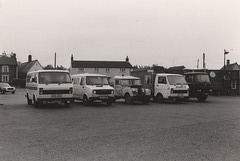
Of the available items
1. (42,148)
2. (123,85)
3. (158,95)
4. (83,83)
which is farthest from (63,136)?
(158,95)

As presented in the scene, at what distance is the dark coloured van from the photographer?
24.1 m

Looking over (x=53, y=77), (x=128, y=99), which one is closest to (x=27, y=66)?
(x=128, y=99)

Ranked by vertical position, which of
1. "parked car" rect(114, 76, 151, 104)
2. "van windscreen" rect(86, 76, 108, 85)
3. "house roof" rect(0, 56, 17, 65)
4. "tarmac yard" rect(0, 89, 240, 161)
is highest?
"house roof" rect(0, 56, 17, 65)

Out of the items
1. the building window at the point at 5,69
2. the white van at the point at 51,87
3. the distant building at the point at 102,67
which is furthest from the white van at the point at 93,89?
the building window at the point at 5,69

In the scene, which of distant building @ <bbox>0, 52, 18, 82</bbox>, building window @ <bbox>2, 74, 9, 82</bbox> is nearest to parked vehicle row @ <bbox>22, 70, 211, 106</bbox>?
distant building @ <bbox>0, 52, 18, 82</bbox>

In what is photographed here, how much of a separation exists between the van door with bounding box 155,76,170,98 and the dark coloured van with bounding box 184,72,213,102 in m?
4.00

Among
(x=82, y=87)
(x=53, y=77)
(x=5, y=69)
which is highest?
(x=5, y=69)

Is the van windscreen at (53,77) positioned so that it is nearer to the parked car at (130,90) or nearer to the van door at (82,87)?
the van door at (82,87)

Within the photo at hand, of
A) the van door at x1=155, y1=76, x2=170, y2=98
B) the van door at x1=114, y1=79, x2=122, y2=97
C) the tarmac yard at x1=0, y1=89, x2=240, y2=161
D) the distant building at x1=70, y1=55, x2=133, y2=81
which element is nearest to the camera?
the tarmac yard at x1=0, y1=89, x2=240, y2=161

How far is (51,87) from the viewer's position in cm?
1623

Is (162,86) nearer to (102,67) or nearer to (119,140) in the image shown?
(119,140)

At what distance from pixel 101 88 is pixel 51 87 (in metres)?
3.14

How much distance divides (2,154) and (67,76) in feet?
36.6

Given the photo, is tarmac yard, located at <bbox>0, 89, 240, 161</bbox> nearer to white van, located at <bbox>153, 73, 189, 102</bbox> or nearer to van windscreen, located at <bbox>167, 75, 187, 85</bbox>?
white van, located at <bbox>153, 73, 189, 102</bbox>
